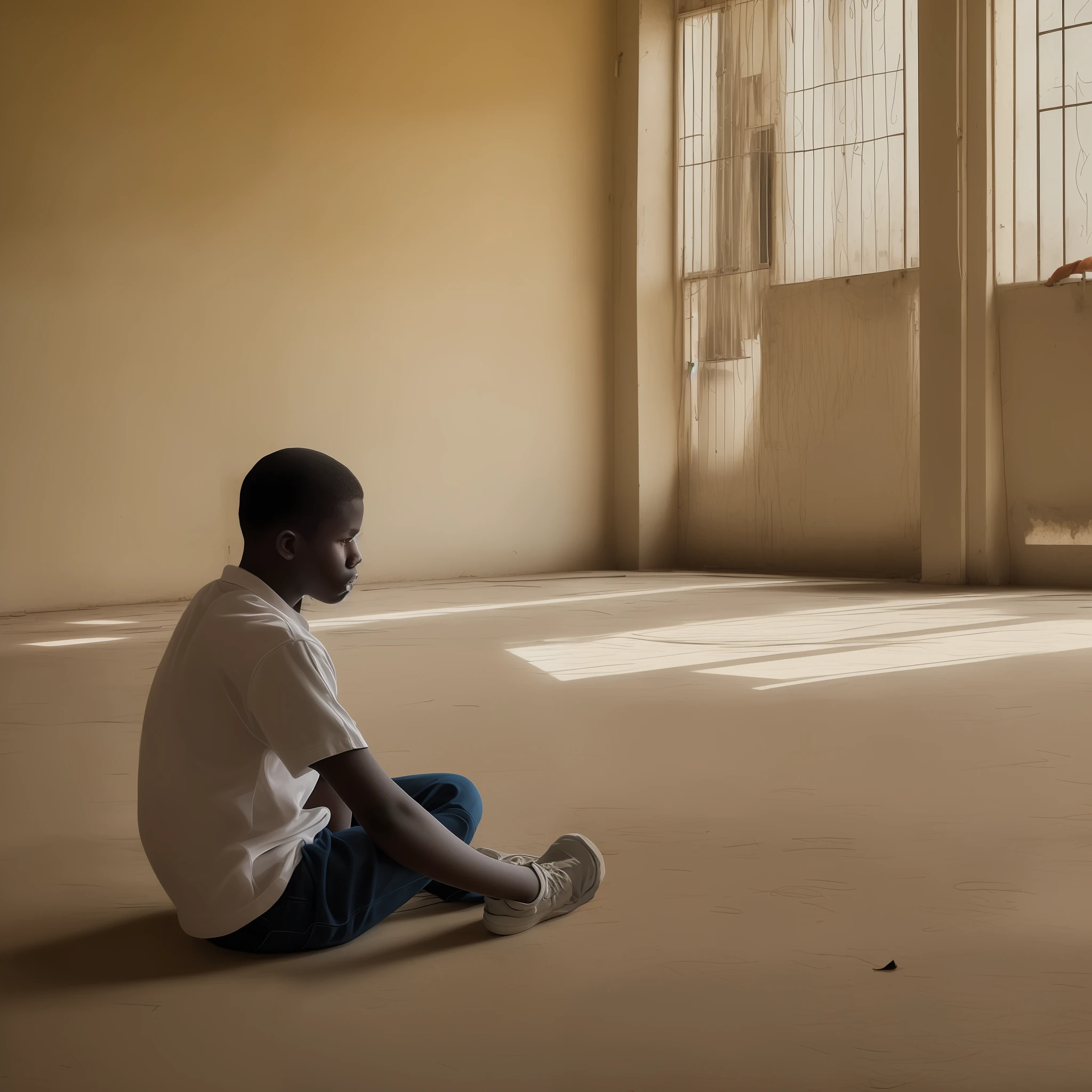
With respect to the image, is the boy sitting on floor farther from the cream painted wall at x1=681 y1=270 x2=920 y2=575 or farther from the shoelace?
the cream painted wall at x1=681 y1=270 x2=920 y2=575

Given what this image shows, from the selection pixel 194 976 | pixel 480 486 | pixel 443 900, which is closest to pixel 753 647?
pixel 443 900

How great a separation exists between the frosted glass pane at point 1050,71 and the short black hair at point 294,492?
614cm

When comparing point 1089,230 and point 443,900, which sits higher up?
point 1089,230

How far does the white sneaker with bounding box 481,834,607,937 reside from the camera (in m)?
1.53

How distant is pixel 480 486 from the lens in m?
7.48

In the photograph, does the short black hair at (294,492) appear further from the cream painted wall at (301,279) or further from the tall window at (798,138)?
the tall window at (798,138)

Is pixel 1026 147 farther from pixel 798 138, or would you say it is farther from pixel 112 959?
pixel 112 959

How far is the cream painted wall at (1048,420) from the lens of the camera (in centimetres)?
630

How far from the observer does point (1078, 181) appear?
623 cm

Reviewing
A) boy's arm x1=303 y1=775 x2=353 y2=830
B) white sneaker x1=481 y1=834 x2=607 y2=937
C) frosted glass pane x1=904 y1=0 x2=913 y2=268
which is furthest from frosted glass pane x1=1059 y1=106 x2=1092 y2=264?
boy's arm x1=303 y1=775 x2=353 y2=830

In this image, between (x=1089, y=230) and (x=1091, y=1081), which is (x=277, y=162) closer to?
(x=1089, y=230)

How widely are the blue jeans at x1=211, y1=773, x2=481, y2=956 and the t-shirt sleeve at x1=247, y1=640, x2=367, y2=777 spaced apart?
19cm

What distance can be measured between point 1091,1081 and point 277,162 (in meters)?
6.35

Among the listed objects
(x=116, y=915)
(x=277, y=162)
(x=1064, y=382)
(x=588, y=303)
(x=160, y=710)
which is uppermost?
(x=277, y=162)
